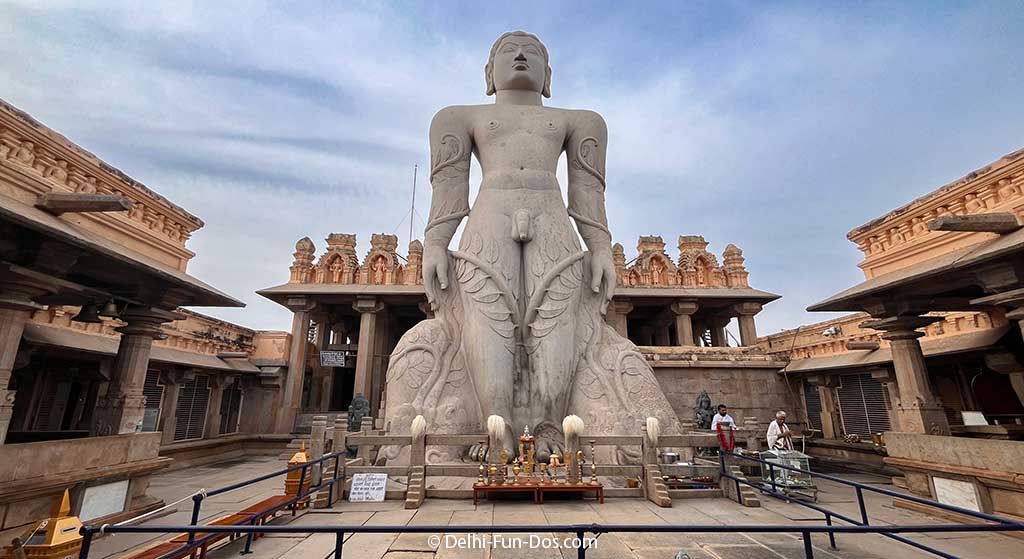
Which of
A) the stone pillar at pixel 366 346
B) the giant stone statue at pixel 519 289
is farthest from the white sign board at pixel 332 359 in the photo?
the giant stone statue at pixel 519 289

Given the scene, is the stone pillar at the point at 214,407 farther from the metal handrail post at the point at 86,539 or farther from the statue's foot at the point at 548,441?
the metal handrail post at the point at 86,539

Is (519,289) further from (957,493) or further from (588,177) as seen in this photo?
(957,493)

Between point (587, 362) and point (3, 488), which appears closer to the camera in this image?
point (3, 488)

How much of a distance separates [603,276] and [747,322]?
12.2 m

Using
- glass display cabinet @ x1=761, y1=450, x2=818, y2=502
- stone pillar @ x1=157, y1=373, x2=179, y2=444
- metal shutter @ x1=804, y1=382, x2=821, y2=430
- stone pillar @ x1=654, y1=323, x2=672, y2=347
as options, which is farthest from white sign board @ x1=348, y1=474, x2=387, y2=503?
stone pillar @ x1=654, y1=323, x2=672, y2=347

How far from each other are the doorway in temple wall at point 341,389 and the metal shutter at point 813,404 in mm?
16107

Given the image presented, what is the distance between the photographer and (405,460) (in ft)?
21.5

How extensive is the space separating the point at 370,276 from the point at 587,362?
37.3 ft

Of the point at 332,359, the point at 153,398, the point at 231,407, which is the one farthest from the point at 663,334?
the point at 153,398

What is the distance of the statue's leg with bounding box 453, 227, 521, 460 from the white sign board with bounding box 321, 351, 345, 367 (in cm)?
1005

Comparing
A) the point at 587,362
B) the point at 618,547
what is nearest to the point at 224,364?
the point at 587,362

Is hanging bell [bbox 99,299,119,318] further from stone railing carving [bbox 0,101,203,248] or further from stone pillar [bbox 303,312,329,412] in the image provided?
stone pillar [bbox 303,312,329,412]

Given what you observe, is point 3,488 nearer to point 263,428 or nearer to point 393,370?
point 393,370

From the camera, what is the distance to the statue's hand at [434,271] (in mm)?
7973
